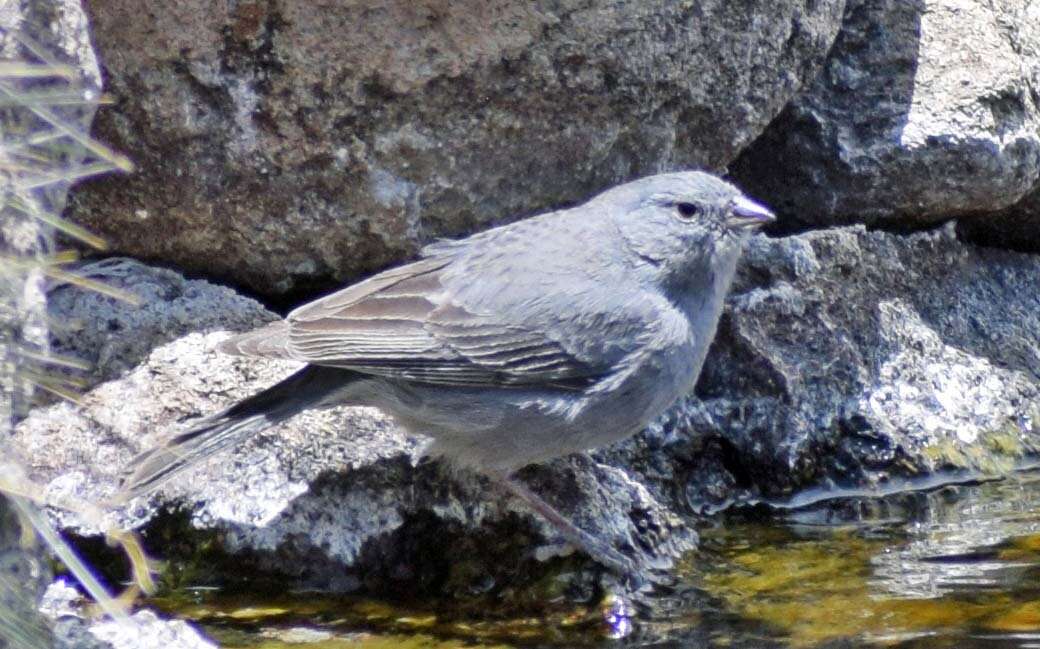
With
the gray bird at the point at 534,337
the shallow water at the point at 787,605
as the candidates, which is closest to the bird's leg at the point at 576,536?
the gray bird at the point at 534,337

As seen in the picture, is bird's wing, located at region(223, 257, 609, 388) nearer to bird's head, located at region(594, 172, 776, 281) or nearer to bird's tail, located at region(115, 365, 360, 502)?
bird's tail, located at region(115, 365, 360, 502)

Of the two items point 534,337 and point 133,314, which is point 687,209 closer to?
point 534,337

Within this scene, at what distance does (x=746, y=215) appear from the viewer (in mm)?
5500

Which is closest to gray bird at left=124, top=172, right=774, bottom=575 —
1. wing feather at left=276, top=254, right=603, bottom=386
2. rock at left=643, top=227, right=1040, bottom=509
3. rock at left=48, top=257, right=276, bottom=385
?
wing feather at left=276, top=254, right=603, bottom=386

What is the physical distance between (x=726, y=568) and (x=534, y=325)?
1.33 metres

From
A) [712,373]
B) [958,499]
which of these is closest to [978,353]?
[958,499]

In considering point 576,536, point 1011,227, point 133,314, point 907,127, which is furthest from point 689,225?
point 1011,227

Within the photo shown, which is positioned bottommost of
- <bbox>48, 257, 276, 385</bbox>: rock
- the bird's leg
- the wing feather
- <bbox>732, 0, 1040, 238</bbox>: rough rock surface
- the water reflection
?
the water reflection

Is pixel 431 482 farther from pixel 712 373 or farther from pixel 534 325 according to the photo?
pixel 712 373

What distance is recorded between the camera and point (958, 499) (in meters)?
6.68

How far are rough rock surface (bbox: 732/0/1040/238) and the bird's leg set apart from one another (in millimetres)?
2425

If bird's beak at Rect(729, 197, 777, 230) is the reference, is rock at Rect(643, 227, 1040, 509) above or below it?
below

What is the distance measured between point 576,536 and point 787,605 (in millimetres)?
807

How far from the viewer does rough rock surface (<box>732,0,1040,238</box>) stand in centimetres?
718
